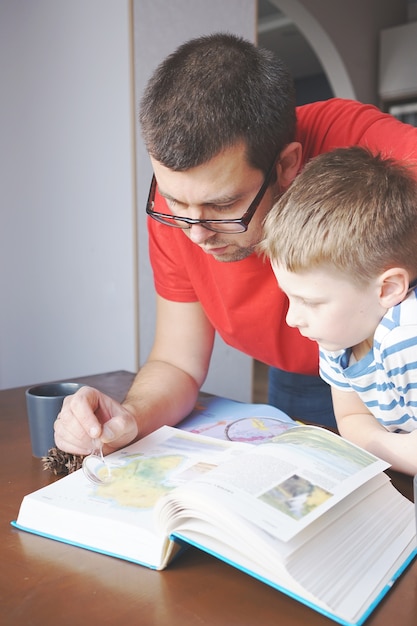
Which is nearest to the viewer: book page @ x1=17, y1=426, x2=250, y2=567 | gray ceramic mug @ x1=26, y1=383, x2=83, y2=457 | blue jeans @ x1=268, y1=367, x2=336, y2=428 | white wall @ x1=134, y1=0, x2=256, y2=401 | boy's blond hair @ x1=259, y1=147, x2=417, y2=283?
book page @ x1=17, y1=426, x2=250, y2=567

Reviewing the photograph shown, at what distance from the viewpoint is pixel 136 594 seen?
2.11ft

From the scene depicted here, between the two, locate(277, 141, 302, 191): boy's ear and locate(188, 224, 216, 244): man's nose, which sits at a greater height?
locate(277, 141, 302, 191): boy's ear

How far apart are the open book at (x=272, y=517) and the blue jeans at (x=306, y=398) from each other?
30.5 inches

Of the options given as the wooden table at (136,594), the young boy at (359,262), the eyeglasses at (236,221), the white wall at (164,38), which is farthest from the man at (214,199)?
the white wall at (164,38)

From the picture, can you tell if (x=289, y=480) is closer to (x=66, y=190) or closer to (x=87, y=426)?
(x=87, y=426)

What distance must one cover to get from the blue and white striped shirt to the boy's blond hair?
7cm

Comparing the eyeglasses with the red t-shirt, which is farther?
the red t-shirt

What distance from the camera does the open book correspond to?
0.62 meters

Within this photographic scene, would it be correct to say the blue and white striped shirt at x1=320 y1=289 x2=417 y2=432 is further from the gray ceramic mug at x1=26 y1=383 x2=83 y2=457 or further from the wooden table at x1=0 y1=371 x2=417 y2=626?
the gray ceramic mug at x1=26 y1=383 x2=83 y2=457

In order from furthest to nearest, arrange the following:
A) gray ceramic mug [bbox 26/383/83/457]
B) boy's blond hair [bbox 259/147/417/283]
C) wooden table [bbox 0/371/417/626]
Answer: gray ceramic mug [bbox 26/383/83/457], boy's blond hair [bbox 259/147/417/283], wooden table [bbox 0/371/417/626]

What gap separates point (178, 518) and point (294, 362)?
757 millimetres

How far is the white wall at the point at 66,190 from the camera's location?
98.7 inches

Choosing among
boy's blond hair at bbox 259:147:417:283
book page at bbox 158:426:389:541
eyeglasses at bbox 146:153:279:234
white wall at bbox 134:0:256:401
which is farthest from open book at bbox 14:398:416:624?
white wall at bbox 134:0:256:401

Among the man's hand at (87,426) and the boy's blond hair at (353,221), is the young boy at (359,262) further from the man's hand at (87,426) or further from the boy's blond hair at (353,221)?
the man's hand at (87,426)
